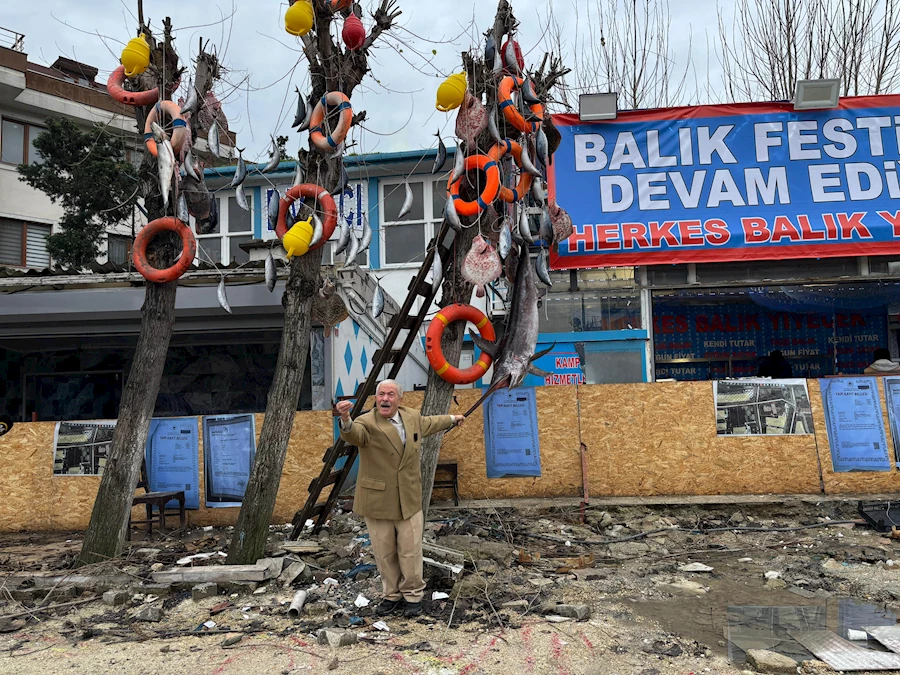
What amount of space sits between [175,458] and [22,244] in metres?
17.4

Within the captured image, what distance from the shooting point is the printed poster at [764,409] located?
9578 mm

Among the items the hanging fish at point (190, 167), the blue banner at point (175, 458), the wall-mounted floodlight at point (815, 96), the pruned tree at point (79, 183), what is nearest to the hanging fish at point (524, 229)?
the hanging fish at point (190, 167)

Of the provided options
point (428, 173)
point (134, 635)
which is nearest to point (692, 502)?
point (134, 635)

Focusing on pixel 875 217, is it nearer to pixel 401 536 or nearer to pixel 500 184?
pixel 500 184

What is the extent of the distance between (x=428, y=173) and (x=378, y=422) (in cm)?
1143

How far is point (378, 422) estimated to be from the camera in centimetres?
532

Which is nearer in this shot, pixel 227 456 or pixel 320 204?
pixel 320 204

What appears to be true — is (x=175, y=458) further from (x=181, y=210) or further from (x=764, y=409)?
(x=764, y=409)

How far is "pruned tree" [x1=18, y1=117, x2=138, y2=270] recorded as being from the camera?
17.3 m

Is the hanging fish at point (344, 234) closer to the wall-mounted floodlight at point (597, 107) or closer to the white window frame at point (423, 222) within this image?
the wall-mounted floodlight at point (597, 107)

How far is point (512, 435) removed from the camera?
9.85 meters

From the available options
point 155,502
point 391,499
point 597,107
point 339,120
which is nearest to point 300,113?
point 339,120

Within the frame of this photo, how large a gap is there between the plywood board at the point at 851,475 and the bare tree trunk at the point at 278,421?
7.18 meters

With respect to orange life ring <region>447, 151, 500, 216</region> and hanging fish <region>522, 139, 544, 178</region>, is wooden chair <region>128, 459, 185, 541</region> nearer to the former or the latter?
orange life ring <region>447, 151, 500, 216</region>
